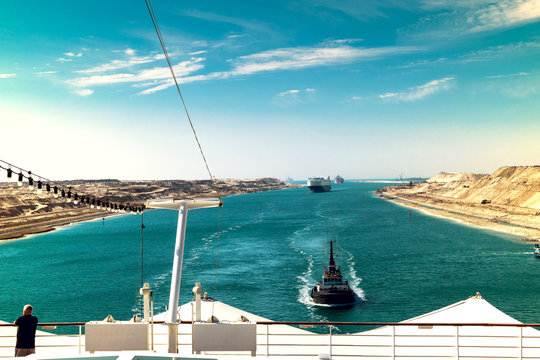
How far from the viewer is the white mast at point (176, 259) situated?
23.8ft

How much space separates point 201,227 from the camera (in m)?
93.6

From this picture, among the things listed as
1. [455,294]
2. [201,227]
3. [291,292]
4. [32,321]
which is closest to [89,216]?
[201,227]

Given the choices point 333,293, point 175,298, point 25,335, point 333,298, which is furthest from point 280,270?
point 175,298

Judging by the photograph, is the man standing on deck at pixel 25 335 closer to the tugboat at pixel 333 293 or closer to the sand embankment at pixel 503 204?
the tugboat at pixel 333 293

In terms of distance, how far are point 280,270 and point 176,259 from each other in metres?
41.8

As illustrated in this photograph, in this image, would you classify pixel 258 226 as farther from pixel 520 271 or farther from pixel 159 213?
pixel 159 213

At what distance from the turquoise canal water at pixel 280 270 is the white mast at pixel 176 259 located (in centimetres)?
1183

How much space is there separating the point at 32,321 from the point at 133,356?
415cm

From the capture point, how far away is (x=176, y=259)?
7895 mm

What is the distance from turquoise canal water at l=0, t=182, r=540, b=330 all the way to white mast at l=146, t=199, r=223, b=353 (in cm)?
1183

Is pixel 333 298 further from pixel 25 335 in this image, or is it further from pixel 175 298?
pixel 25 335

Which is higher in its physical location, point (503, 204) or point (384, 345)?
point (384, 345)

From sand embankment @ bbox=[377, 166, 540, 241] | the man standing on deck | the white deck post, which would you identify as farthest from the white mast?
sand embankment @ bbox=[377, 166, 540, 241]

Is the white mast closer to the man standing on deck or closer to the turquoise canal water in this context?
the man standing on deck
